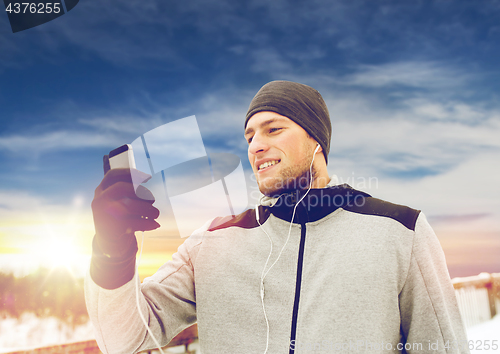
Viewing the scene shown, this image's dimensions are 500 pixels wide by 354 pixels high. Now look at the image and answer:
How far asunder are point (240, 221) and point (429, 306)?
1281 millimetres

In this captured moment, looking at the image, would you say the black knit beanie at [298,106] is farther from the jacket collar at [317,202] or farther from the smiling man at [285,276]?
the jacket collar at [317,202]

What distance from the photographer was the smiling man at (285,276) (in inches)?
58.9

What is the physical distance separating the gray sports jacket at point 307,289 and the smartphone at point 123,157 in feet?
1.50

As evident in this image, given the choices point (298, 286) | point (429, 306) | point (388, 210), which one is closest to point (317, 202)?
point (388, 210)

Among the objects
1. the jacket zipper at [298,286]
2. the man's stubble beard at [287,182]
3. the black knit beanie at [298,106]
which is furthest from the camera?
the black knit beanie at [298,106]

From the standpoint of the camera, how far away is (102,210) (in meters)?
1.40

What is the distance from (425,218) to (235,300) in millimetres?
1340

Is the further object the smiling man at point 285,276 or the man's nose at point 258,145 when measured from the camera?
the man's nose at point 258,145

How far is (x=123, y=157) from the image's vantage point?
1.52 metres

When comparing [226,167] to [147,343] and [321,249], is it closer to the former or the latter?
[321,249]

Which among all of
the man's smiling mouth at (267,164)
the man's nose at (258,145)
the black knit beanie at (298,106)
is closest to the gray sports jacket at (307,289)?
the man's smiling mouth at (267,164)

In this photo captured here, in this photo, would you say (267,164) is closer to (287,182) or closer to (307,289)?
(287,182)

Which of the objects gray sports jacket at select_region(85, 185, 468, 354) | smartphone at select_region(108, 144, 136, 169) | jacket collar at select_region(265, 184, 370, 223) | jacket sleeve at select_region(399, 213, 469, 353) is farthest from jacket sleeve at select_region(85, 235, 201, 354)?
jacket sleeve at select_region(399, 213, 469, 353)

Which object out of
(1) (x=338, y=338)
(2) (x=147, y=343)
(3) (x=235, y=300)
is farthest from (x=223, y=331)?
(1) (x=338, y=338)
